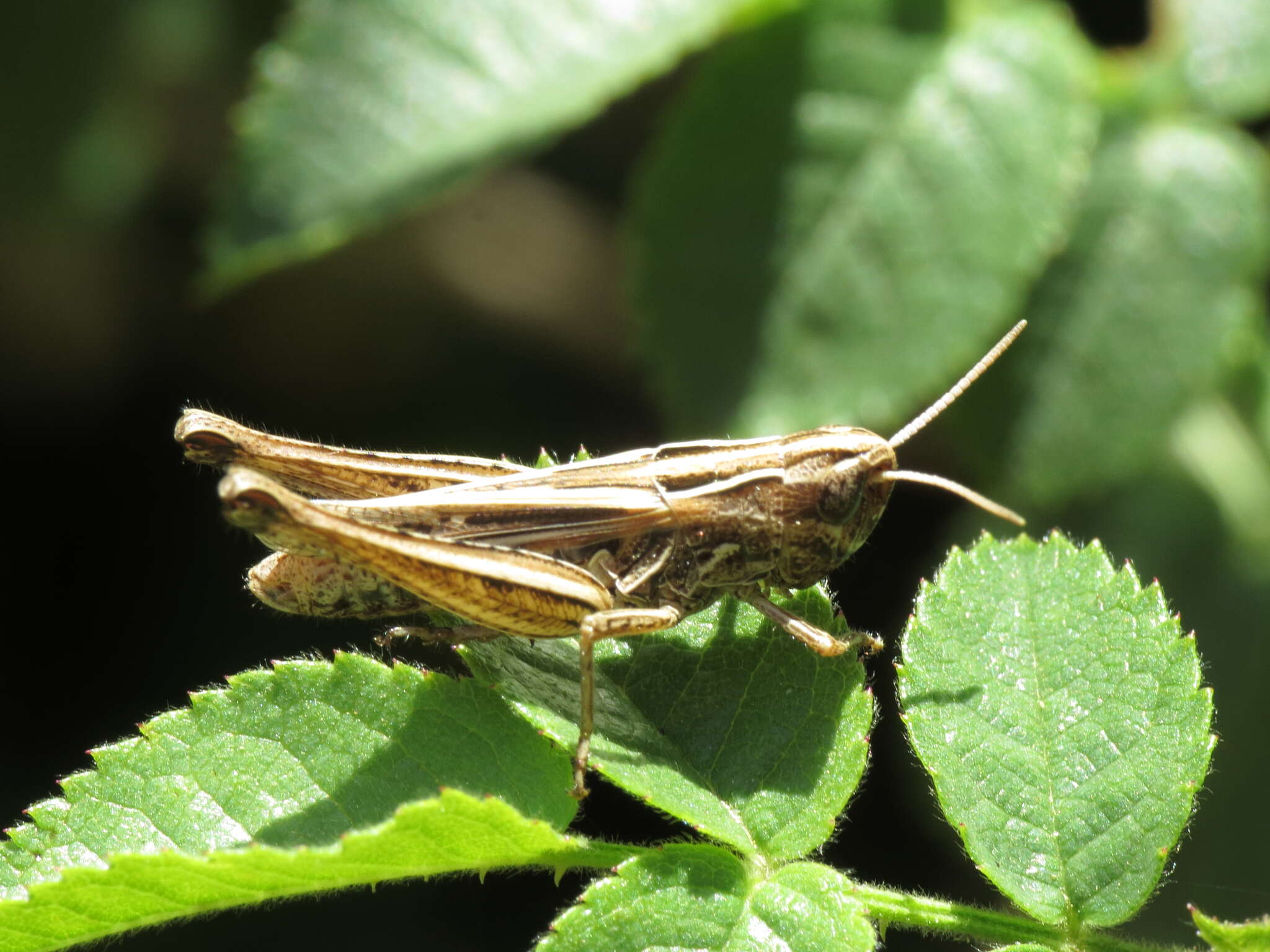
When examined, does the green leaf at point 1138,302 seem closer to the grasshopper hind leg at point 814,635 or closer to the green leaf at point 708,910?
the grasshopper hind leg at point 814,635

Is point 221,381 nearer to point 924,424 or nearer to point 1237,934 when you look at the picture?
point 924,424

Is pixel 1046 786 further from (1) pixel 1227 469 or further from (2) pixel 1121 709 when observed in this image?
(1) pixel 1227 469

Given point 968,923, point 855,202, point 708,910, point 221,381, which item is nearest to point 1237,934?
point 968,923

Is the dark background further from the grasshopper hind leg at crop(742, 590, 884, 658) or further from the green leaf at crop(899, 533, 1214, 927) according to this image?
the green leaf at crop(899, 533, 1214, 927)

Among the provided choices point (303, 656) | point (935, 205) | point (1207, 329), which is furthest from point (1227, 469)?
point (303, 656)

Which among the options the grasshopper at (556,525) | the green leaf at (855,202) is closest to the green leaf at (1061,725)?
the grasshopper at (556,525)
